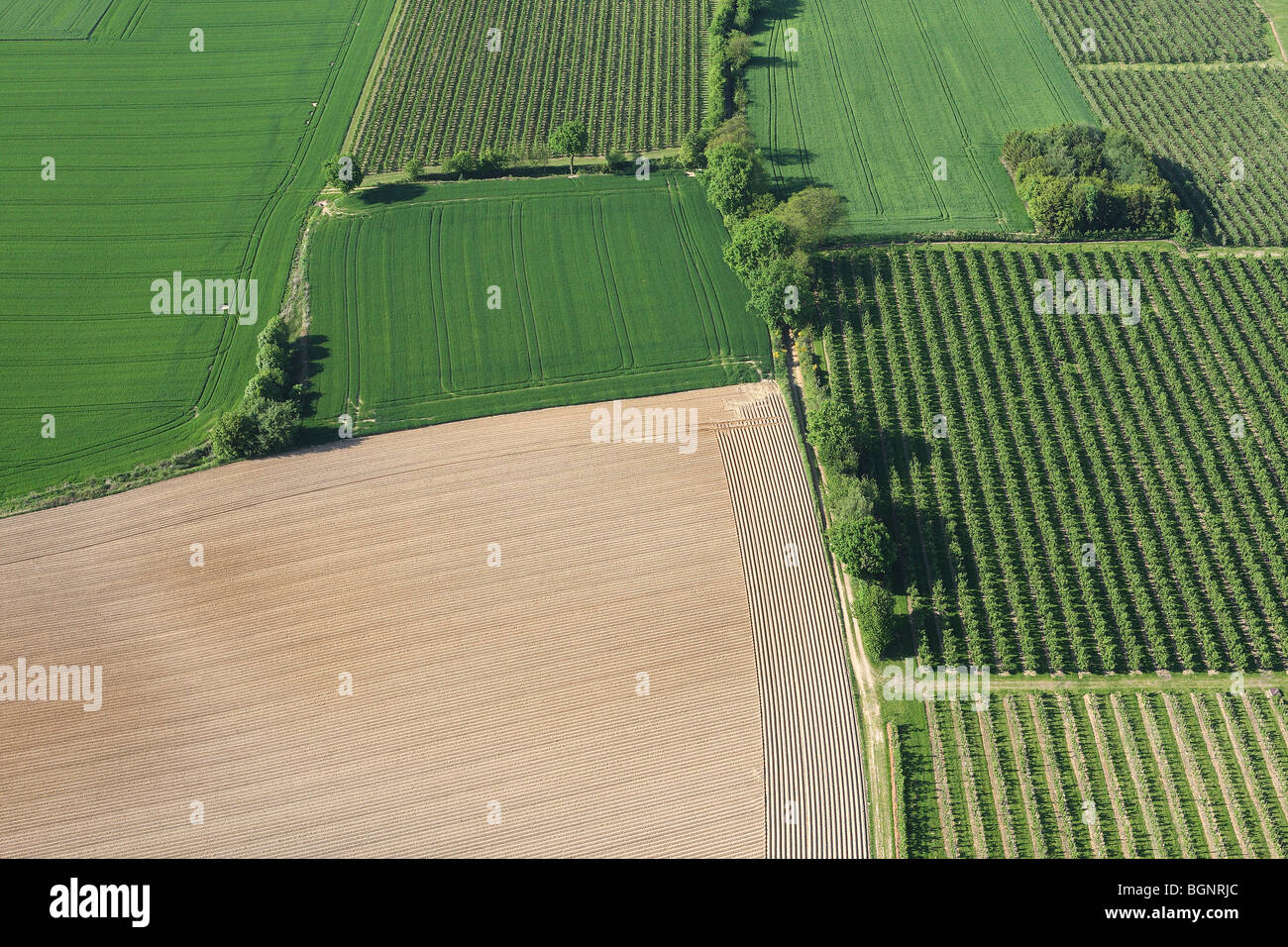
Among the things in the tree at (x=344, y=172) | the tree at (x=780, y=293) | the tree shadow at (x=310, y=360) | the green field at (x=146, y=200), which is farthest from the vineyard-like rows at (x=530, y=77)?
the tree at (x=780, y=293)

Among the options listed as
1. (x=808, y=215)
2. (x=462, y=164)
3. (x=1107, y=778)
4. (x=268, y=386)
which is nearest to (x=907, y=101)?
(x=808, y=215)

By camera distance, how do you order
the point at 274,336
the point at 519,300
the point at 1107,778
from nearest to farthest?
1. the point at 1107,778
2. the point at 274,336
3. the point at 519,300

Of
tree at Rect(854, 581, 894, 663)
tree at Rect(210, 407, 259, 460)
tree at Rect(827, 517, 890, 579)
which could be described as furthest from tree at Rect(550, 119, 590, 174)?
tree at Rect(854, 581, 894, 663)

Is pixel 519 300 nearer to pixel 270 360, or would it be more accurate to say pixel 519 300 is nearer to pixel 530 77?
pixel 270 360

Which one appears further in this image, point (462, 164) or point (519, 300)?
point (462, 164)

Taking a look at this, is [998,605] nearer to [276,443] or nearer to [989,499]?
[989,499]

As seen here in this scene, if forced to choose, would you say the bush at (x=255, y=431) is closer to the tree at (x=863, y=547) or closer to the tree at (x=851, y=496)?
the tree at (x=851, y=496)

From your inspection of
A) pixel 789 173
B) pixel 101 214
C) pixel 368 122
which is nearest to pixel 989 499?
pixel 789 173
